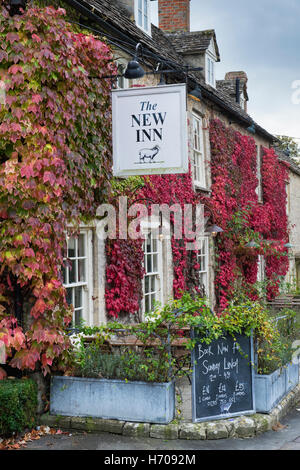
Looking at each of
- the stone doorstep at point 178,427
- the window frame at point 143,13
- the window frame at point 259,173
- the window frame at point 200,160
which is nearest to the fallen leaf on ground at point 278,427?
the stone doorstep at point 178,427

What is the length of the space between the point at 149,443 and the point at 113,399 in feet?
2.49

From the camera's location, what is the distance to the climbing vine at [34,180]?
6.82 meters

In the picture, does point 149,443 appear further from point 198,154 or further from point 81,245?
point 198,154

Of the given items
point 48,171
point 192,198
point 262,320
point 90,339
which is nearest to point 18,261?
point 48,171

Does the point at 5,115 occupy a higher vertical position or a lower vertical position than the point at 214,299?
higher

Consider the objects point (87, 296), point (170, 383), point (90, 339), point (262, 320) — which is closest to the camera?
point (170, 383)

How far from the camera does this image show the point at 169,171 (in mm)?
7922

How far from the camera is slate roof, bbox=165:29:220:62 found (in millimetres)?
15766

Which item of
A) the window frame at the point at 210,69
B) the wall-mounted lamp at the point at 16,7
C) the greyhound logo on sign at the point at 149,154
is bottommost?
the greyhound logo on sign at the point at 149,154

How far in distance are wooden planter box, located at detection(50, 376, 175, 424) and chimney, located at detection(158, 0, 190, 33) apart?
12.9 meters

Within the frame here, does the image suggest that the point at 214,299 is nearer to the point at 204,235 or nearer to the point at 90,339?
the point at 204,235

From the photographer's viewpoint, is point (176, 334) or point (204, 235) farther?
point (204, 235)

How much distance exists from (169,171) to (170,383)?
2949 millimetres

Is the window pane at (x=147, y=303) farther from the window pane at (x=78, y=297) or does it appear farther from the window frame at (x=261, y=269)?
the window frame at (x=261, y=269)
